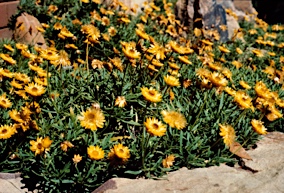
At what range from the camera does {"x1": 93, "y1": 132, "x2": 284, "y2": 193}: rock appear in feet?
8.90

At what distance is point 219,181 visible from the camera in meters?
2.85

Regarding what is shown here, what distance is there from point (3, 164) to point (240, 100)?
196 cm

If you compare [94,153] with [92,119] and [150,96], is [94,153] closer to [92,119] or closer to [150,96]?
Answer: [92,119]

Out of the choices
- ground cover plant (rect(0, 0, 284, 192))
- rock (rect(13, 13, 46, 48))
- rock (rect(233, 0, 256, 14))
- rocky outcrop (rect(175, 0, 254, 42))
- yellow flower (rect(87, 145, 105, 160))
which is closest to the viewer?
yellow flower (rect(87, 145, 105, 160))

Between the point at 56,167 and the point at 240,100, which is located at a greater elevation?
the point at 240,100

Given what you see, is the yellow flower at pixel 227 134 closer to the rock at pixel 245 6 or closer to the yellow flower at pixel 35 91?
the yellow flower at pixel 35 91

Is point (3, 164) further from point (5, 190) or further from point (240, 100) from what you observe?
point (240, 100)

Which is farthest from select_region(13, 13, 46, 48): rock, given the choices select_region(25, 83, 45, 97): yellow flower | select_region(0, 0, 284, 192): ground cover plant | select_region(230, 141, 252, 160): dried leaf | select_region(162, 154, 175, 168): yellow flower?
select_region(230, 141, 252, 160): dried leaf

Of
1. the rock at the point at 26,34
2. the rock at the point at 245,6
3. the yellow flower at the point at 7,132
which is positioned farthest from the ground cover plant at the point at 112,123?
the rock at the point at 245,6

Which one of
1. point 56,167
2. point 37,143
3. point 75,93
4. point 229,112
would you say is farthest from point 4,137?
point 229,112

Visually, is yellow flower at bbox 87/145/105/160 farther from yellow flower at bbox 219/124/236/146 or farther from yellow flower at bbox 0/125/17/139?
yellow flower at bbox 219/124/236/146

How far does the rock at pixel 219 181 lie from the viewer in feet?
8.90

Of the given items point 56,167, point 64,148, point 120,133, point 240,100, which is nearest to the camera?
point 64,148

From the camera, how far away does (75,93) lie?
3.49 m
